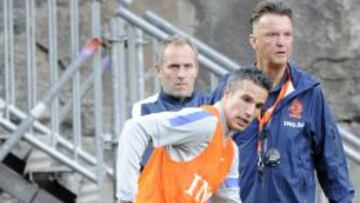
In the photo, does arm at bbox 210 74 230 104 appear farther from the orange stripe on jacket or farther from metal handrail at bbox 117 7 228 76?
metal handrail at bbox 117 7 228 76

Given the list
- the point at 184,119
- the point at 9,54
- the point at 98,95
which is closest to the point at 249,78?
the point at 184,119

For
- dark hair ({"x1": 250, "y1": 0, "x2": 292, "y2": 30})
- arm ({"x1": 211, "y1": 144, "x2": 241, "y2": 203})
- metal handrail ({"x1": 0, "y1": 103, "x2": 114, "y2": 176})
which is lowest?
metal handrail ({"x1": 0, "y1": 103, "x2": 114, "y2": 176})

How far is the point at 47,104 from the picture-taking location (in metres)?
6.39

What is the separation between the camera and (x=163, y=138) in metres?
3.94

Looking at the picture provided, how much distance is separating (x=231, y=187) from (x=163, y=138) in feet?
1.24

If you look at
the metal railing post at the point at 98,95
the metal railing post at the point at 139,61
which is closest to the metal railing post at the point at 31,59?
the metal railing post at the point at 98,95

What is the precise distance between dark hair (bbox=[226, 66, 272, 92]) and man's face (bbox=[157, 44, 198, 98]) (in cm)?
74

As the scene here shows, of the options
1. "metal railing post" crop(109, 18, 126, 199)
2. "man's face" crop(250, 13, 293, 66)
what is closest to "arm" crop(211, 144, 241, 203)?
"man's face" crop(250, 13, 293, 66)

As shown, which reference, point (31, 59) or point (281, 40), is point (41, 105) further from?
point (281, 40)

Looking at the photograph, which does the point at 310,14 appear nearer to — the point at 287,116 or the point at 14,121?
the point at 14,121

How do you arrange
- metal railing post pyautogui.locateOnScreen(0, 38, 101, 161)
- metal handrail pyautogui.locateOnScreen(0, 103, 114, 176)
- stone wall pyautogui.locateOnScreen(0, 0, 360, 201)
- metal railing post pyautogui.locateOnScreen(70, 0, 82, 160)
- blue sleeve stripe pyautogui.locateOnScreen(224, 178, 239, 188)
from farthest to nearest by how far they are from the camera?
stone wall pyautogui.locateOnScreen(0, 0, 360, 201)
metal handrail pyautogui.locateOnScreen(0, 103, 114, 176)
metal railing post pyautogui.locateOnScreen(70, 0, 82, 160)
metal railing post pyautogui.locateOnScreen(0, 38, 101, 161)
blue sleeve stripe pyautogui.locateOnScreen(224, 178, 239, 188)

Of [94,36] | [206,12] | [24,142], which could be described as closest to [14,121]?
[24,142]

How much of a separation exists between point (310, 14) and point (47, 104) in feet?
8.23

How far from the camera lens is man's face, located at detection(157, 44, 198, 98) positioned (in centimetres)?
488
